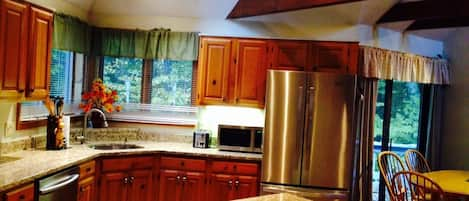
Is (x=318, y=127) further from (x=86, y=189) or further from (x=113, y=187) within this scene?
(x=86, y=189)

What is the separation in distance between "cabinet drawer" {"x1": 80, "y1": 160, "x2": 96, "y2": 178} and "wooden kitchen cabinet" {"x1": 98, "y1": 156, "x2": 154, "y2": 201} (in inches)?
5.3

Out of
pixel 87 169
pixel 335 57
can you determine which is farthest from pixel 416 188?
pixel 87 169

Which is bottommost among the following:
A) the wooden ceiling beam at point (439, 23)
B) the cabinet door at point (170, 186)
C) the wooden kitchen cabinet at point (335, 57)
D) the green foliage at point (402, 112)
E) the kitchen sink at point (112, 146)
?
the cabinet door at point (170, 186)

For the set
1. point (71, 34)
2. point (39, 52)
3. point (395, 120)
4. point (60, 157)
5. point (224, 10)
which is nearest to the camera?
point (39, 52)

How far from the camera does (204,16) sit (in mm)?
5109

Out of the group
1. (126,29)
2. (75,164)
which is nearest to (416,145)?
(126,29)

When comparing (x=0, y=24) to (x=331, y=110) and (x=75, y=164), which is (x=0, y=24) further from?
(x=331, y=110)

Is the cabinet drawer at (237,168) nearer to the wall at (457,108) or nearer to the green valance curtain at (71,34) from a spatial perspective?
the green valance curtain at (71,34)

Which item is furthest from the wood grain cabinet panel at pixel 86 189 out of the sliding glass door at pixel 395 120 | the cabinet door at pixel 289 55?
the sliding glass door at pixel 395 120

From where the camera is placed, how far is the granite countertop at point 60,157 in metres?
2.99

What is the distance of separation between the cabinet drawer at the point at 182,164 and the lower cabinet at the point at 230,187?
0.57 ft

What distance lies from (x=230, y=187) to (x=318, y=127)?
1089 millimetres

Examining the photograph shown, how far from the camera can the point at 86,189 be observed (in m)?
3.97

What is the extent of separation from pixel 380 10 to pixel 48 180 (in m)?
3.73
